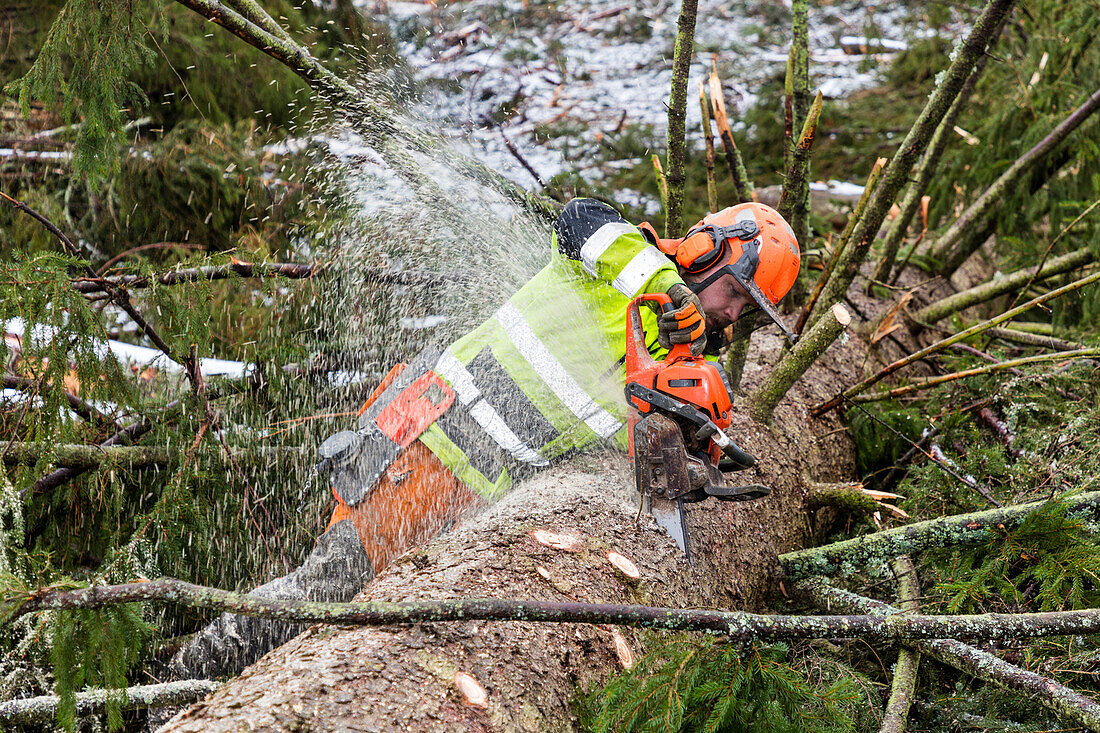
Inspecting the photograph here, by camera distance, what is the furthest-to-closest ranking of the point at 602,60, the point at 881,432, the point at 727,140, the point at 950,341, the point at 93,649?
the point at 602,60
the point at 727,140
the point at 881,432
the point at 950,341
the point at 93,649

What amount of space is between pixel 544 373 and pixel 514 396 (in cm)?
15

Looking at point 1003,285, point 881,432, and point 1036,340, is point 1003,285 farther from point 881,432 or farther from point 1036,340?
point 881,432

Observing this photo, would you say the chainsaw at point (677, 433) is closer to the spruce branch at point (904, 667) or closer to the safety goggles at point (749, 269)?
the safety goggles at point (749, 269)

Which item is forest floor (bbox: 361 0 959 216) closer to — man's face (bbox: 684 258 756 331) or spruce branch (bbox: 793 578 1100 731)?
man's face (bbox: 684 258 756 331)

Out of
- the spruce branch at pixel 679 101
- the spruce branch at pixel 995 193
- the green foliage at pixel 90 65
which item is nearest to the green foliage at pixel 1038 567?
the spruce branch at pixel 679 101

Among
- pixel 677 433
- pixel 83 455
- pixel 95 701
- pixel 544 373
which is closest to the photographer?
pixel 95 701

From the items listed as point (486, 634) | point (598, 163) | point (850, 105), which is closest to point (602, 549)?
point (486, 634)

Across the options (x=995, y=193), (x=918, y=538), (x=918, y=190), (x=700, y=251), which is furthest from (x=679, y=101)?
(x=995, y=193)

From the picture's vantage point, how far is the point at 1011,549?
2.05 meters

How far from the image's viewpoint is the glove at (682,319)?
7.16ft

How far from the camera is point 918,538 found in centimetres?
225

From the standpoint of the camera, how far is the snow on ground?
619cm

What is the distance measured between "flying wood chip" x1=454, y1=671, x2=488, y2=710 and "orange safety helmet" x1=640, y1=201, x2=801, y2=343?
148 centimetres

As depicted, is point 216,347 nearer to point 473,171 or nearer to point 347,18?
point 473,171
